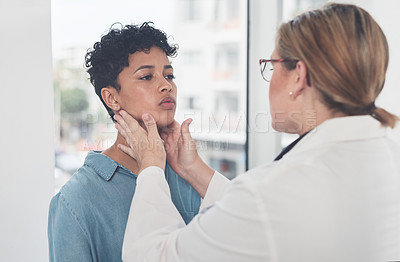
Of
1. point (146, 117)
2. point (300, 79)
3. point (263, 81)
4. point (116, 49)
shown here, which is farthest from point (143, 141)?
point (263, 81)

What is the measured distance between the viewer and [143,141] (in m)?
1.03

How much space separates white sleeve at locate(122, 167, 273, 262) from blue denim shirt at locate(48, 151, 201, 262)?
20 cm

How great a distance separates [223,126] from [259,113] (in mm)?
188

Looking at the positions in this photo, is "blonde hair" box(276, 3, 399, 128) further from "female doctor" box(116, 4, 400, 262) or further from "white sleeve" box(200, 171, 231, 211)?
"white sleeve" box(200, 171, 231, 211)

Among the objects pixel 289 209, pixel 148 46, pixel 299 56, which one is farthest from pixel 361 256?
pixel 148 46

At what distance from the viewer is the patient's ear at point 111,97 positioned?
114 cm

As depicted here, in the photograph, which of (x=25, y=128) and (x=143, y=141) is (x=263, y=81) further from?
(x=25, y=128)

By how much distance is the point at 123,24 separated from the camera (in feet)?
3.92

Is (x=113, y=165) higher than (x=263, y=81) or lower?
lower

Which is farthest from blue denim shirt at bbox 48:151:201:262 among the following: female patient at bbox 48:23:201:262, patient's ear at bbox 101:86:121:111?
patient's ear at bbox 101:86:121:111

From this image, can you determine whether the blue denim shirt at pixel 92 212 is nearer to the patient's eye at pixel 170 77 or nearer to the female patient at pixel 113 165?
the female patient at pixel 113 165

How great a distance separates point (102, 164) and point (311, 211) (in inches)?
25.7

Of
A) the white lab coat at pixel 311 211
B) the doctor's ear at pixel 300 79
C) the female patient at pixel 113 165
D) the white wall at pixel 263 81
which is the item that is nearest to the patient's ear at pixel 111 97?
the female patient at pixel 113 165

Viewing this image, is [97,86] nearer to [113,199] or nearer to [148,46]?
[148,46]
